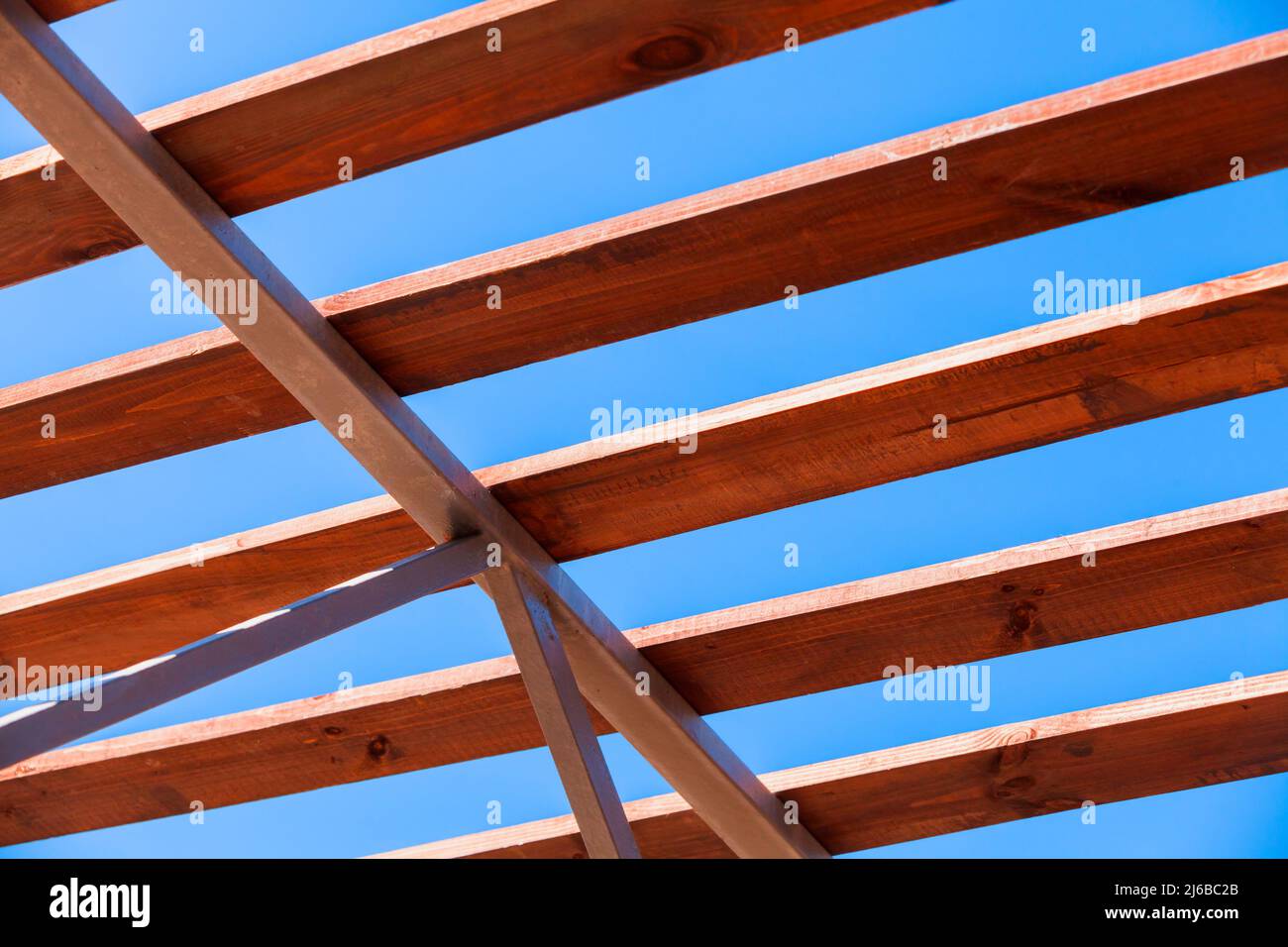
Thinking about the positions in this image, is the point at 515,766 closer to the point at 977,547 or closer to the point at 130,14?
the point at 977,547

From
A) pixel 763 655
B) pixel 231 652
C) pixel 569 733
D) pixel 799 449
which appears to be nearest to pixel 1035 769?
pixel 763 655

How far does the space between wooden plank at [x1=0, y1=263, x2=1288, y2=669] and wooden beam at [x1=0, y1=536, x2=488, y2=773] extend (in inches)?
12.6

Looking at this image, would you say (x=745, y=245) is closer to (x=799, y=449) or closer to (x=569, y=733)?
(x=799, y=449)

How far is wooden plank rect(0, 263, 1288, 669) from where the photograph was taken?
326 cm

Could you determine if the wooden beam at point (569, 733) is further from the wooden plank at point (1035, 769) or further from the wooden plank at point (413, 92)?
the wooden plank at point (413, 92)

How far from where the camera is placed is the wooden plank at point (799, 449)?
326 centimetres

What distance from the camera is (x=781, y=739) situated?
5043 mm

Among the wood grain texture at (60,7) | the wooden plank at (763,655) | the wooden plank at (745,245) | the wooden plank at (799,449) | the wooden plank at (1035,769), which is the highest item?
the wood grain texture at (60,7)

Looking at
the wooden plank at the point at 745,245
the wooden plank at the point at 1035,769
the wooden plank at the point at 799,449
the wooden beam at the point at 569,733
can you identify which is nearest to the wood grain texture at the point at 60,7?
the wooden plank at the point at 745,245

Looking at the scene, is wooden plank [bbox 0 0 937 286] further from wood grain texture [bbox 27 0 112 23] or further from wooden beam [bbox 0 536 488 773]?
wooden beam [bbox 0 536 488 773]

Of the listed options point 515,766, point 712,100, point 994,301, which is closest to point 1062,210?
point 994,301

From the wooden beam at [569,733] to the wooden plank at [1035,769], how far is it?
2.60 ft

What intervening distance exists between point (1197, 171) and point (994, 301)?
0.87 meters

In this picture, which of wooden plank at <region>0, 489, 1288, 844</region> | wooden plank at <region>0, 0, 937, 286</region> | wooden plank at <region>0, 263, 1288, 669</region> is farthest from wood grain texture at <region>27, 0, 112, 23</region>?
wooden plank at <region>0, 489, 1288, 844</region>
